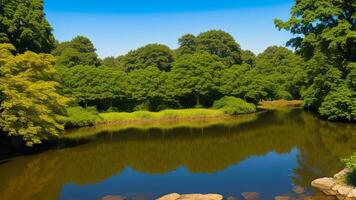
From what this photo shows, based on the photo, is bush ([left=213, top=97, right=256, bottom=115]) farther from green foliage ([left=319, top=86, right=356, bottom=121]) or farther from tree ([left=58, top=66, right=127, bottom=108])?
green foliage ([left=319, top=86, right=356, bottom=121])

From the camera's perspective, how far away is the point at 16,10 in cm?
4384

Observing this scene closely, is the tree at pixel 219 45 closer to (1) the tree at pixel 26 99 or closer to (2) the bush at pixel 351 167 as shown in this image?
(1) the tree at pixel 26 99

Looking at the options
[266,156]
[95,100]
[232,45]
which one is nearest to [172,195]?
[266,156]

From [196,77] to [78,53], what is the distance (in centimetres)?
3698

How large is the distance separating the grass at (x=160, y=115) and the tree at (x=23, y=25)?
13925 millimetres

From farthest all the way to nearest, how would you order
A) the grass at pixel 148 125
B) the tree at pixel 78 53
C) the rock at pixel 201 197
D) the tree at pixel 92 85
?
the tree at pixel 78 53
the tree at pixel 92 85
the grass at pixel 148 125
the rock at pixel 201 197

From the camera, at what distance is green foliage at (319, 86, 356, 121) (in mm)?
42562

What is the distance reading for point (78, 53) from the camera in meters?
90.9

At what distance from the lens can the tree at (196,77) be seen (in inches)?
2603

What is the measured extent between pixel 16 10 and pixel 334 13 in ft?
119

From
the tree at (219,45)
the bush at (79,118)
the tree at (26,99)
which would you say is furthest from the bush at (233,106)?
the tree at (219,45)

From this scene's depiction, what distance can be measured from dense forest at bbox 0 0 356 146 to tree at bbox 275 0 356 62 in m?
0.11

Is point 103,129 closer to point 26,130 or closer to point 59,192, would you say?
point 26,130

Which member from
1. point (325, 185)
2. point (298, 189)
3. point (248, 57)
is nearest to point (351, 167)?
point (325, 185)
